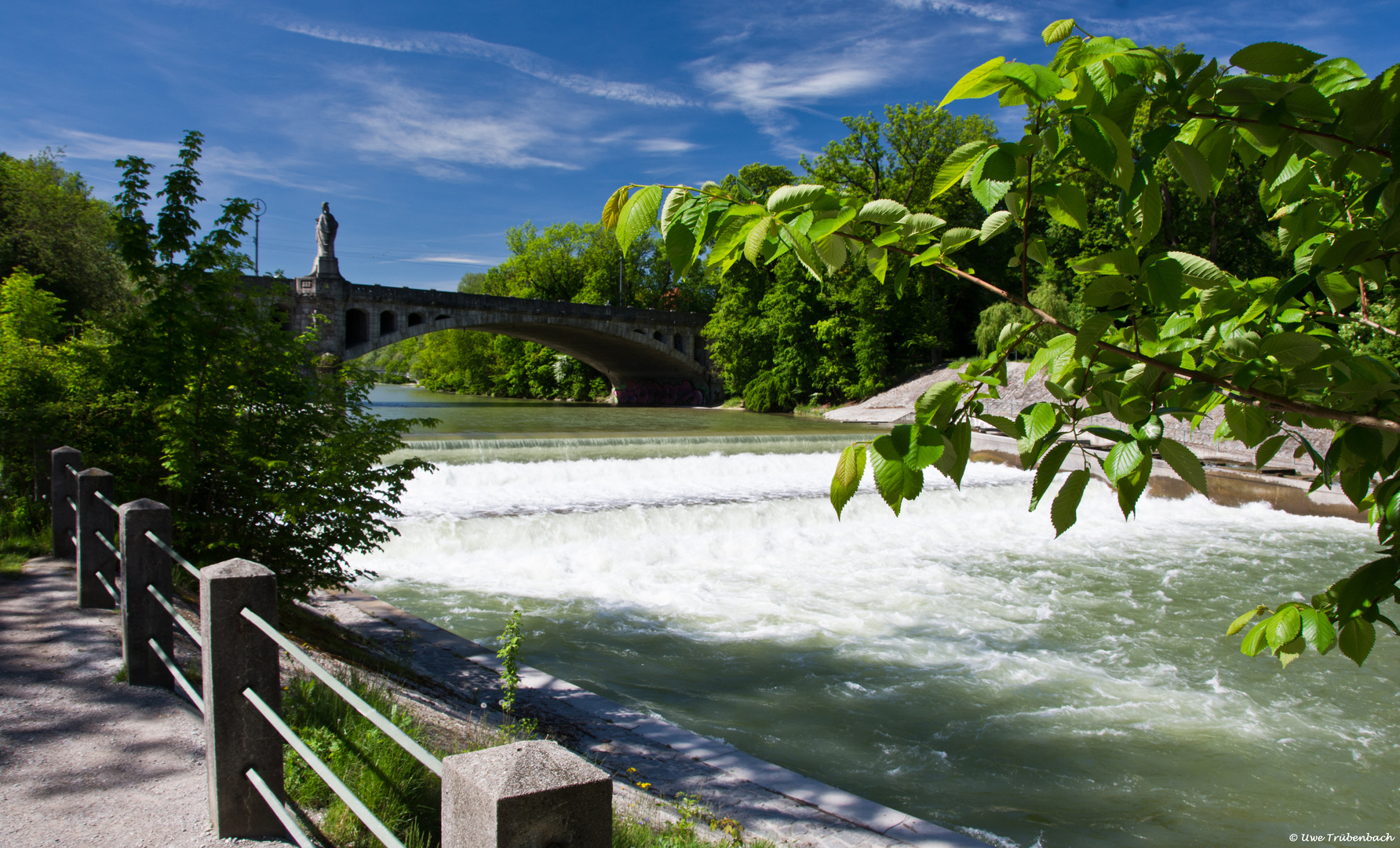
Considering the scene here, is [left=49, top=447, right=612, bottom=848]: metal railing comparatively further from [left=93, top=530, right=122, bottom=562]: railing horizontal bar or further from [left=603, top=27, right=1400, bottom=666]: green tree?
[left=603, top=27, right=1400, bottom=666]: green tree

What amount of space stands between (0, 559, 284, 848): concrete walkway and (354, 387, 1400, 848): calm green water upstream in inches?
124

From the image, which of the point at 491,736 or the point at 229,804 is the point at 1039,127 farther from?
the point at 491,736

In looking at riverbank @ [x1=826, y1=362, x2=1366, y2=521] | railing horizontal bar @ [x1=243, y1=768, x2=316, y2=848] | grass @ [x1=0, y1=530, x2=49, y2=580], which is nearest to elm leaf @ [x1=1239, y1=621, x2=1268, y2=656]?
railing horizontal bar @ [x1=243, y1=768, x2=316, y2=848]

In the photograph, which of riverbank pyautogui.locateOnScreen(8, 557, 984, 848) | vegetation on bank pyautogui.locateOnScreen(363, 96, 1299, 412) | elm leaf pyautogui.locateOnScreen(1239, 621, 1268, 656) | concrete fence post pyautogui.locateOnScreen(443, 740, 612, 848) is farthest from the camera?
vegetation on bank pyautogui.locateOnScreen(363, 96, 1299, 412)

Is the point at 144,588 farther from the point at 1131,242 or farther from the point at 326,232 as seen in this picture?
the point at 326,232

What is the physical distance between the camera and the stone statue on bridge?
32.4 m

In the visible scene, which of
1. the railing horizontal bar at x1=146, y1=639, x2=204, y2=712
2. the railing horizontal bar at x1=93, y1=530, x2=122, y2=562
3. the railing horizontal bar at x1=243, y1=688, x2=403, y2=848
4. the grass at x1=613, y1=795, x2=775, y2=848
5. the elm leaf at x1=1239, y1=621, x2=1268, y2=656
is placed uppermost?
the elm leaf at x1=1239, y1=621, x2=1268, y2=656

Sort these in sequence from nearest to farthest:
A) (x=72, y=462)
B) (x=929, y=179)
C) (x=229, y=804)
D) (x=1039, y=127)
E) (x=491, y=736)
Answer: (x=1039, y=127), (x=229, y=804), (x=491, y=736), (x=72, y=462), (x=929, y=179)

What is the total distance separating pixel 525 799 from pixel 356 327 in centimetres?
3760

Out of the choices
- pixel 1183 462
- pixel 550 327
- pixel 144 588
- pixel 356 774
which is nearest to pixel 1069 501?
pixel 1183 462

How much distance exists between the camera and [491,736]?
13.7 ft

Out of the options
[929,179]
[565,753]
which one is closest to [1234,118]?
[565,753]

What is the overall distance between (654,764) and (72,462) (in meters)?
4.78

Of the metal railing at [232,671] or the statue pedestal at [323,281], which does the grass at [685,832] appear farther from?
the statue pedestal at [323,281]
